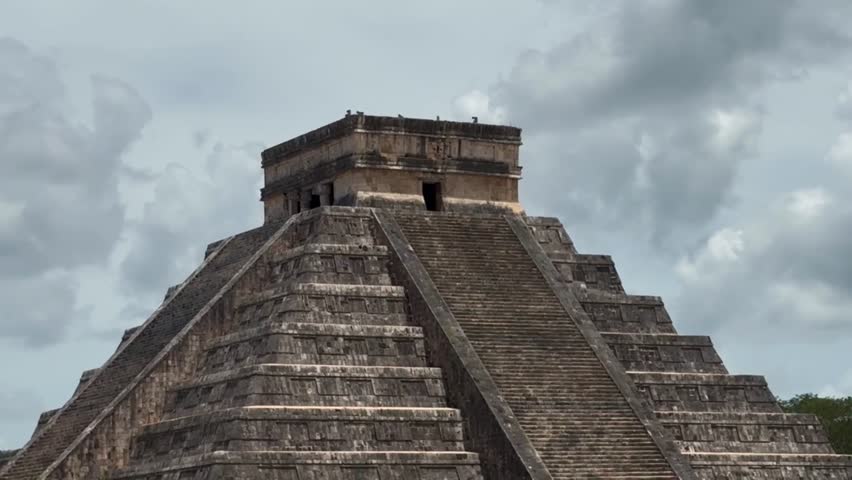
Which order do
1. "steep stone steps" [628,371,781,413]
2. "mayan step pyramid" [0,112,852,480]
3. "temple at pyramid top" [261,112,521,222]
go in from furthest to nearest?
1. "temple at pyramid top" [261,112,521,222]
2. "steep stone steps" [628,371,781,413]
3. "mayan step pyramid" [0,112,852,480]

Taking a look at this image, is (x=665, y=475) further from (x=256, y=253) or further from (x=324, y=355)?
(x=256, y=253)

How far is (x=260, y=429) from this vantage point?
27.5 metres

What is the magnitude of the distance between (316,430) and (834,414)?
28.5 meters

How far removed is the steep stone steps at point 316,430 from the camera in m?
27.5

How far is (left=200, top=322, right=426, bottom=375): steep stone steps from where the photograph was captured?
28.9m

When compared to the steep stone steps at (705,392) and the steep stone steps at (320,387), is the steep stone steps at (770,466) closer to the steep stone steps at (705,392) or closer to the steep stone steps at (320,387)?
the steep stone steps at (705,392)

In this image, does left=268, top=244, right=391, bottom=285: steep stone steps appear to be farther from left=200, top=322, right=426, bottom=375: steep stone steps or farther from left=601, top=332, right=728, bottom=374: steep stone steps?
left=601, top=332, right=728, bottom=374: steep stone steps

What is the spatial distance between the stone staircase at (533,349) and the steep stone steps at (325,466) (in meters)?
1.36

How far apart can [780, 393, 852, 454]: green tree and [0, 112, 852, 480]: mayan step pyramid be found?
19952 millimetres

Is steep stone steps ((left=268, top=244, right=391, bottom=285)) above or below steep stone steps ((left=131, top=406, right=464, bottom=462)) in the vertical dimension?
above

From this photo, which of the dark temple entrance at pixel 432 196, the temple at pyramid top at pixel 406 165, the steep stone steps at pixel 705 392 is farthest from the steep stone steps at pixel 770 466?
the dark temple entrance at pixel 432 196

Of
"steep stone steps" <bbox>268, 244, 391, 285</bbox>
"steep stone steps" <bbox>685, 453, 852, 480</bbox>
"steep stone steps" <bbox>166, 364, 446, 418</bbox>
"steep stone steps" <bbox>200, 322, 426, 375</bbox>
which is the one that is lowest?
"steep stone steps" <bbox>685, 453, 852, 480</bbox>

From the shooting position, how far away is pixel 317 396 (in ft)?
93.2

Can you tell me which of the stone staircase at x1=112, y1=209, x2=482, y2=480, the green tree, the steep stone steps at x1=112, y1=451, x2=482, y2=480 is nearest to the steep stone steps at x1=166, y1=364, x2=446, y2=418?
the stone staircase at x1=112, y1=209, x2=482, y2=480
